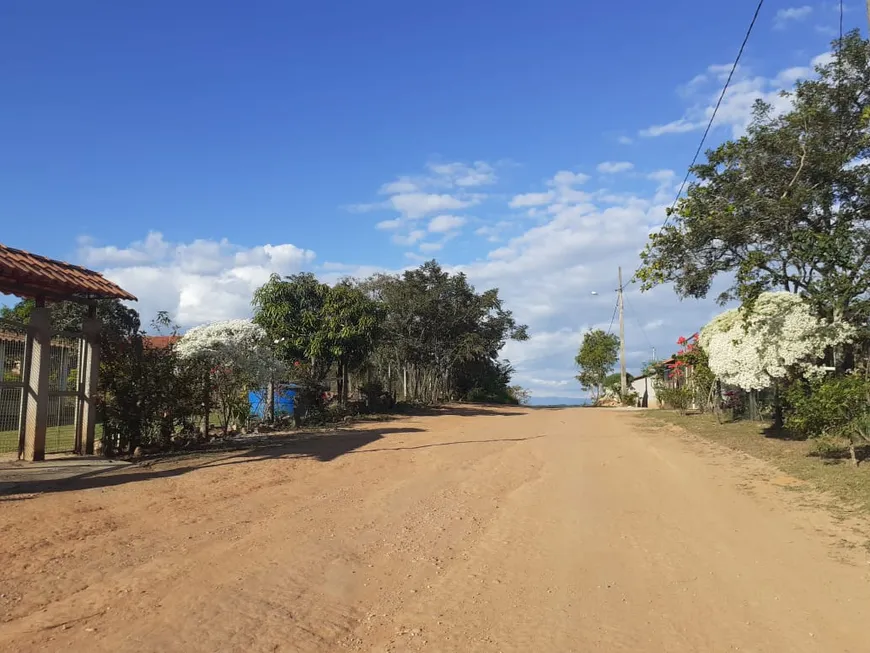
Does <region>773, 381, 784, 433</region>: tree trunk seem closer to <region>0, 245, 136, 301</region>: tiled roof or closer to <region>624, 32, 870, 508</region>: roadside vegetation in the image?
<region>624, 32, 870, 508</region>: roadside vegetation

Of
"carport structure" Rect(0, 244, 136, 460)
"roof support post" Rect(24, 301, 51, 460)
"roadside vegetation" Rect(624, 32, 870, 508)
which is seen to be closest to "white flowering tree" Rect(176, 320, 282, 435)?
"carport structure" Rect(0, 244, 136, 460)

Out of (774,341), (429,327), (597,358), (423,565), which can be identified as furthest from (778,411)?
(597,358)

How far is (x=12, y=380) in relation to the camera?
11008mm

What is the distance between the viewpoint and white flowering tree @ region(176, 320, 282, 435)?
15133 mm

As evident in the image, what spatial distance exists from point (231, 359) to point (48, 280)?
6.33 metres

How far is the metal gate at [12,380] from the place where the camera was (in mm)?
10594

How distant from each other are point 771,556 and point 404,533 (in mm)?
3688

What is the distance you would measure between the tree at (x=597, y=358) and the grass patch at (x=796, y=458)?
35326 millimetres

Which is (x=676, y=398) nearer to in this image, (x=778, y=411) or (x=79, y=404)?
(x=778, y=411)

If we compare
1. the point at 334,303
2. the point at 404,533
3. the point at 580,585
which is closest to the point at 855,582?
the point at 580,585

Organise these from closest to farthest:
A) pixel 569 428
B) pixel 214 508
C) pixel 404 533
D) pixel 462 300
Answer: pixel 404 533, pixel 214 508, pixel 569 428, pixel 462 300

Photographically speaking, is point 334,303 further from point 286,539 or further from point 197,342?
point 286,539

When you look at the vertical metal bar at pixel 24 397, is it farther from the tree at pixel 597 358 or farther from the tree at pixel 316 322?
the tree at pixel 597 358

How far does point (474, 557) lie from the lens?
634cm
